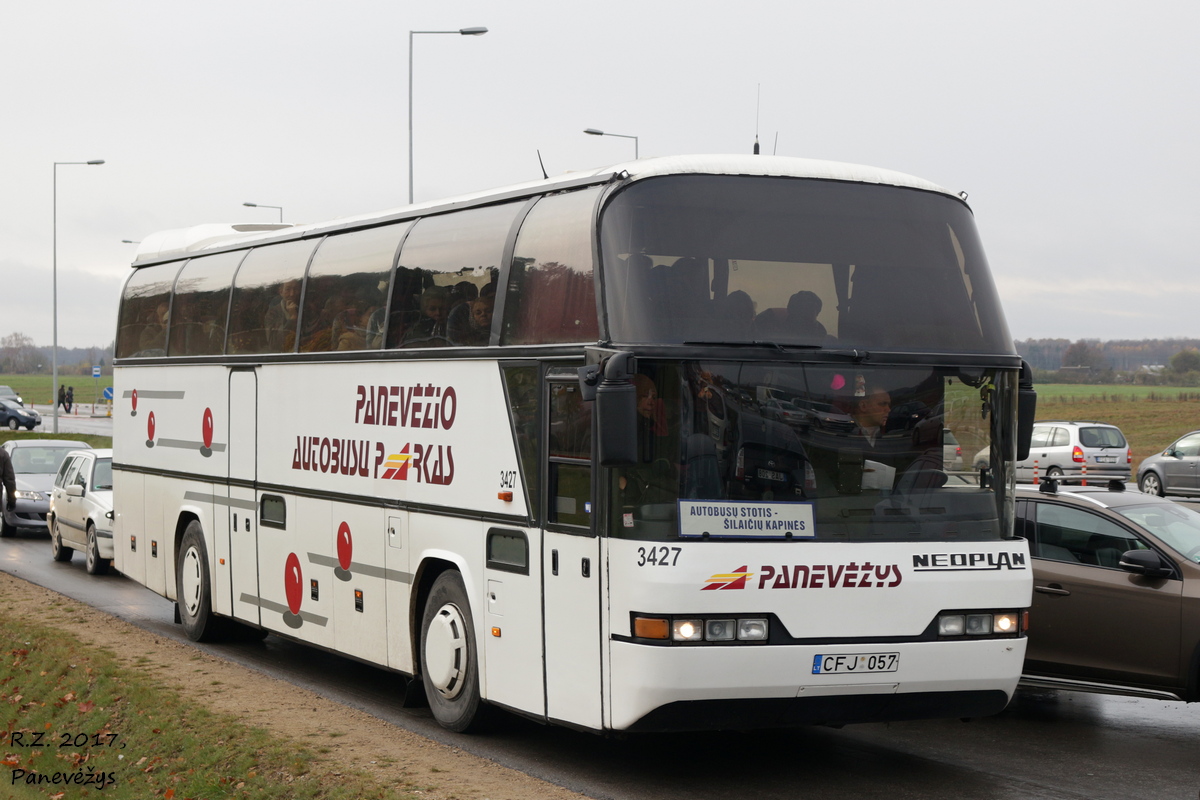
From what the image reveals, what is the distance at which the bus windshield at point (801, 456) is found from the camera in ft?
25.0

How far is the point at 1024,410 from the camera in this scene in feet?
27.9

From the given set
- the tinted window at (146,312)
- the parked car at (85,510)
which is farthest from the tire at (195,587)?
the parked car at (85,510)

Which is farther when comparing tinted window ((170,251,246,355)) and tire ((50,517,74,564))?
tire ((50,517,74,564))

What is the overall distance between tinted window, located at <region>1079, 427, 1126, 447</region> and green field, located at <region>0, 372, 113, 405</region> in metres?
76.2

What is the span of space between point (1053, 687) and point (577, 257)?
4.66 metres

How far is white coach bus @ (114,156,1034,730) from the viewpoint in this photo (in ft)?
25.0

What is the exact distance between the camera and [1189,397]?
67.6 m

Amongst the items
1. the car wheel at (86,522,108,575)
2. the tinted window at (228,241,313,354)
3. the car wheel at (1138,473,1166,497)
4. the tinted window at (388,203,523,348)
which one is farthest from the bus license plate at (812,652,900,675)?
the car wheel at (1138,473,1166,497)

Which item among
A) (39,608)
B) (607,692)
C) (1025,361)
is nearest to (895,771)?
(607,692)

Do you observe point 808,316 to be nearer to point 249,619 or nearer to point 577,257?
point 577,257

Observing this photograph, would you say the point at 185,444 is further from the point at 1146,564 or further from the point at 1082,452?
the point at 1082,452

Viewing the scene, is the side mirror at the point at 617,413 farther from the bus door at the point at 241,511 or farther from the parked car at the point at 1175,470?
the parked car at the point at 1175,470

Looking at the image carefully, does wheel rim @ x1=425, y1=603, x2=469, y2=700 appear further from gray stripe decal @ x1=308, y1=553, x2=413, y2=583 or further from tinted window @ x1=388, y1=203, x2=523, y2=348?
tinted window @ x1=388, y1=203, x2=523, y2=348

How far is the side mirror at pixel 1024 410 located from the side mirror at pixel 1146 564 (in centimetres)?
172
